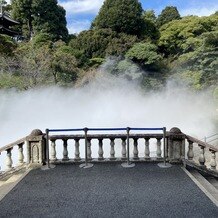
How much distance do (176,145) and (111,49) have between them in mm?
25152

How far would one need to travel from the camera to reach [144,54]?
30.9m

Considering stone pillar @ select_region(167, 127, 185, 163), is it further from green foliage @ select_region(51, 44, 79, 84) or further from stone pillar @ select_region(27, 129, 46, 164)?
green foliage @ select_region(51, 44, 79, 84)

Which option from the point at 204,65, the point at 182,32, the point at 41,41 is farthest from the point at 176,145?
the point at 182,32

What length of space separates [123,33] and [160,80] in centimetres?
691

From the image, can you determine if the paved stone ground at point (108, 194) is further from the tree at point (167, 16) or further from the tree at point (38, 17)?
the tree at point (167, 16)

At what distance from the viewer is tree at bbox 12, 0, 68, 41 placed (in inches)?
1567

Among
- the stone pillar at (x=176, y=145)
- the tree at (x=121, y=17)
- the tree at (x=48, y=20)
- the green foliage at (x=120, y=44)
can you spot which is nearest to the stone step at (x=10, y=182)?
the stone pillar at (x=176, y=145)

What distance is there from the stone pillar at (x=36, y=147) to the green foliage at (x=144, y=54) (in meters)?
24.3

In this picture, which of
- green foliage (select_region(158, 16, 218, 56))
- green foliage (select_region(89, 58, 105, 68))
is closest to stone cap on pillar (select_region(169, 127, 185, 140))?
green foliage (select_region(89, 58, 105, 68))

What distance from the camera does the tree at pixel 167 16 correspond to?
44.6 metres

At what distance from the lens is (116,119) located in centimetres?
2616

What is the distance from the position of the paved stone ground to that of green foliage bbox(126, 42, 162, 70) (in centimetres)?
2438

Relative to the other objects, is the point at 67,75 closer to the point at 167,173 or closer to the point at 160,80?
the point at 160,80

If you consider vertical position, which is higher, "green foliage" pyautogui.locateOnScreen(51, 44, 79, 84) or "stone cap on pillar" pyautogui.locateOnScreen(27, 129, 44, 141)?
"green foliage" pyautogui.locateOnScreen(51, 44, 79, 84)
